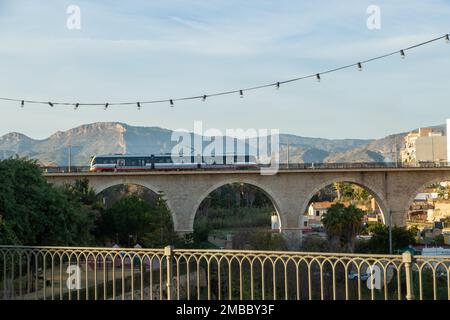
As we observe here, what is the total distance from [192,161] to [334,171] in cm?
948

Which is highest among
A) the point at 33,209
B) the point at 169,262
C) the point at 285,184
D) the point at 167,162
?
the point at 167,162

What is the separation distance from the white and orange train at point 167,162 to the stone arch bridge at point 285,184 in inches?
49.0

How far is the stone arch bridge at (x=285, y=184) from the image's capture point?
38.2 m

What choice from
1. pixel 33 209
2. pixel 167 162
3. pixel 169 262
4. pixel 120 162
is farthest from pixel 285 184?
pixel 169 262

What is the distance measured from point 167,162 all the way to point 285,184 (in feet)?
27.0

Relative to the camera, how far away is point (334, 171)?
38.6 m

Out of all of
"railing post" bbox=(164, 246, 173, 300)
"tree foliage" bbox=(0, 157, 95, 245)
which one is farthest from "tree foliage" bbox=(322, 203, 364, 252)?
"railing post" bbox=(164, 246, 173, 300)

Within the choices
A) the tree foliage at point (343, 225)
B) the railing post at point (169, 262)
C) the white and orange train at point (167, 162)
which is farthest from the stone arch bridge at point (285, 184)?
the railing post at point (169, 262)

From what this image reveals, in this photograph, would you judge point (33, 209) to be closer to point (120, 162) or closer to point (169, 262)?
point (169, 262)

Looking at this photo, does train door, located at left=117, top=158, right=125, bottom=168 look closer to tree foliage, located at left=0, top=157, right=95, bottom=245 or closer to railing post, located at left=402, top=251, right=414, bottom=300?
tree foliage, located at left=0, top=157, right=95, bottom=245

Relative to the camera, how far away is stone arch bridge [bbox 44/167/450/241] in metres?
38.2

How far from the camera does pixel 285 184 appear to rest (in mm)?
38531
